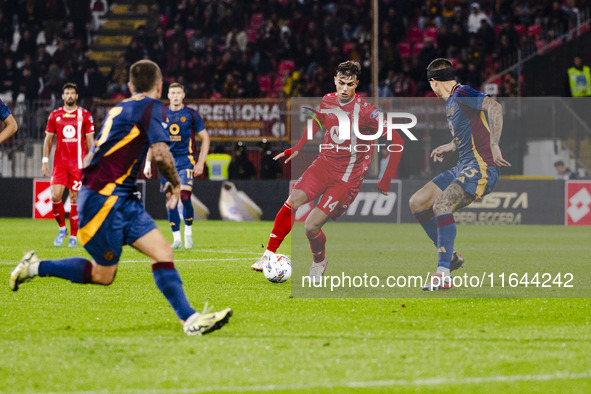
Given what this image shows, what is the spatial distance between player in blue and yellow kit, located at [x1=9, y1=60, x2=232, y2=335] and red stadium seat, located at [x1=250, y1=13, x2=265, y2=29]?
24.0 metres

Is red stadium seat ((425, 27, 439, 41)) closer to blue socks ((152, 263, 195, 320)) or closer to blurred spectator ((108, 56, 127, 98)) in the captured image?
blurred spectator ((108, 56, 127, 98))

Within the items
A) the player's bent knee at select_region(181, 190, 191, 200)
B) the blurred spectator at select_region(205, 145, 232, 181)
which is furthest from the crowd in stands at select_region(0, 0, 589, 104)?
the player's bent knee at select_region(181, 190, 191, 200)

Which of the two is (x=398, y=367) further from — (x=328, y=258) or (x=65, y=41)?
(x=65, y=41)

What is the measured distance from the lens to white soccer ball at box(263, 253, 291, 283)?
8945 millimetres

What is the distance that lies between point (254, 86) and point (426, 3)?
6606 mm

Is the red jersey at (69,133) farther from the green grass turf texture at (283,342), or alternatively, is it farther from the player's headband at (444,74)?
the player's headband at (444,74)

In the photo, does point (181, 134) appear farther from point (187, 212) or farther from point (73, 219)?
point (73, 219)

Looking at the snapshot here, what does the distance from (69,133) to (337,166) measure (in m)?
6.07

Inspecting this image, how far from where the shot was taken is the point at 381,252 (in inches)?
490

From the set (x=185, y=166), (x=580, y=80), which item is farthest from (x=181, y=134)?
(x=580, y=80)

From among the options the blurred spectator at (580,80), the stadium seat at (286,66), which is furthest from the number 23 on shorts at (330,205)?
the stadium seat at (286,66)

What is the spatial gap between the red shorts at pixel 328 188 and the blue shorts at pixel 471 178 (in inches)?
32.0

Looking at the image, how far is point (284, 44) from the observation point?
27188 mm

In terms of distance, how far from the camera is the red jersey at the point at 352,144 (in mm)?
7965
